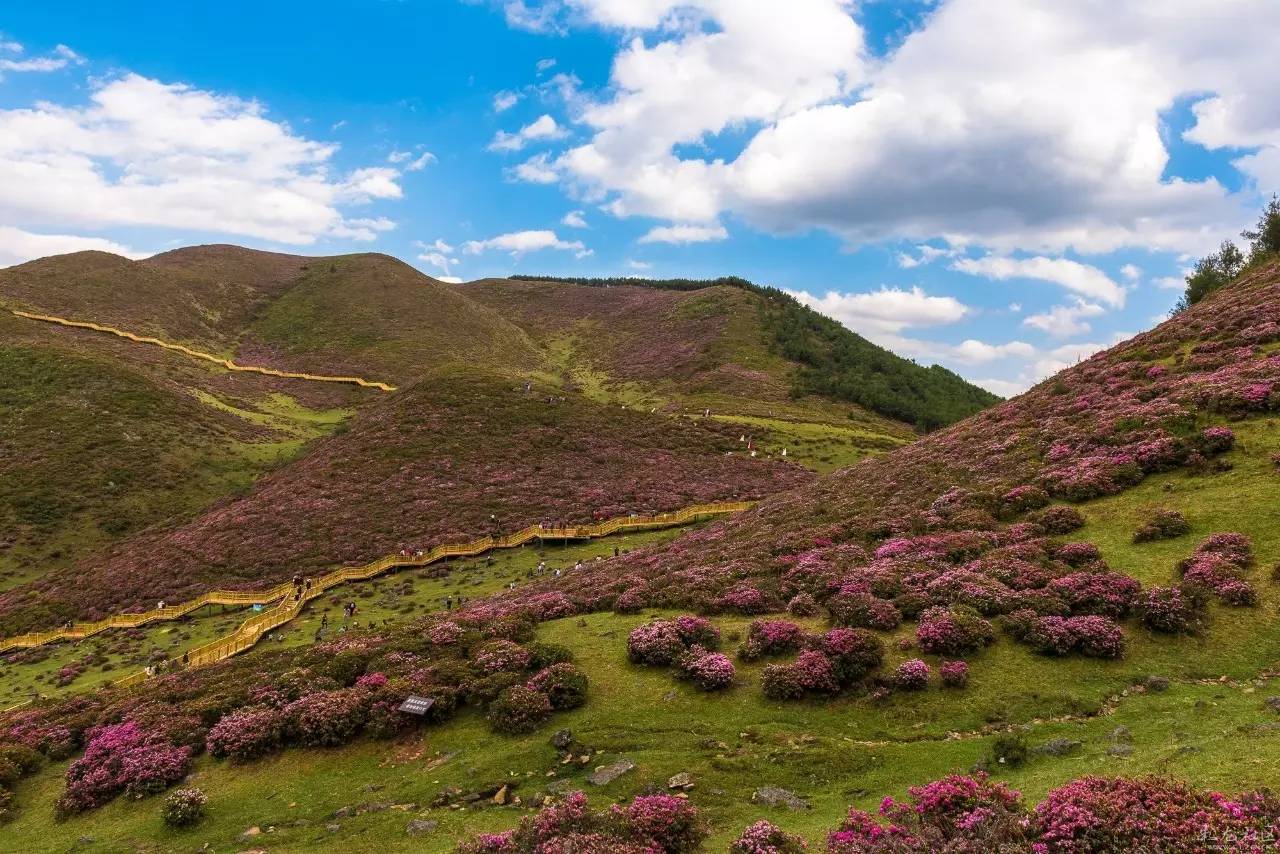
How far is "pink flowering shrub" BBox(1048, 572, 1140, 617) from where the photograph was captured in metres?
15.9

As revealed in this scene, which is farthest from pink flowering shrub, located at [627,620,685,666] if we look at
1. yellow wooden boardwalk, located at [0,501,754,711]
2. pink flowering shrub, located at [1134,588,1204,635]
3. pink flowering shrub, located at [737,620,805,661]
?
yellow wooden boardwalk, located at [0,501,754,711]

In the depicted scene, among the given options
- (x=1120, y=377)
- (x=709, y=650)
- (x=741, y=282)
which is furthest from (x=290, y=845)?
(x=741, y=282)

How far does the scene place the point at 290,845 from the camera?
13.1 metres

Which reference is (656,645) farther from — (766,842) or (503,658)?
(766,842)

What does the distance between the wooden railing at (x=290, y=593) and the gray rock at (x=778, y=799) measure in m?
28.5

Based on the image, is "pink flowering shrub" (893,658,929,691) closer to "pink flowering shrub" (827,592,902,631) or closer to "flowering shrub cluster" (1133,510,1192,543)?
"pink flowering shrub" (827,592,902,631)

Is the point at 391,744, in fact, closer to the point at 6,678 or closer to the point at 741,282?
the point at 6,678

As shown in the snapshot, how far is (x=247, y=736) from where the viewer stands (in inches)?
673

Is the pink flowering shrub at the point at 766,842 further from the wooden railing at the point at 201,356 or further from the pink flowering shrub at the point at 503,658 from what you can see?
the wooden railing at the point at 201,356

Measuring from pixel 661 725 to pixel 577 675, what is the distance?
301cm

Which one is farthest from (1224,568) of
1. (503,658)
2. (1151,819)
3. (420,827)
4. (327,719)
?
(327,719)

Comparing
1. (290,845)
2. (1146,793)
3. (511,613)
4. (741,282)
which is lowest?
(290,845)

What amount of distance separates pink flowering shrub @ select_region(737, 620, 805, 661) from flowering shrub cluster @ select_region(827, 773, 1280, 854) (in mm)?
7579

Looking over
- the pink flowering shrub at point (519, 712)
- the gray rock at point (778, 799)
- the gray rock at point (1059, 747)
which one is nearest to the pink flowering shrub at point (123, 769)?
the pink flowering shrub at point (519, 712)
